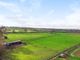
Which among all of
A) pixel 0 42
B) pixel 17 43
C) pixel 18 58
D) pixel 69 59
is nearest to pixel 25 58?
pixel 18 58

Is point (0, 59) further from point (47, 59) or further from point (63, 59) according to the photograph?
point (63, 59)

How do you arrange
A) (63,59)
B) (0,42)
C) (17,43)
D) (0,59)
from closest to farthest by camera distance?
(0,59) → (0,42) → (63,59) → (17,43)

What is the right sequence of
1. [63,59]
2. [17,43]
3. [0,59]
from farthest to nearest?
[17,43], [63,59], [0,59]

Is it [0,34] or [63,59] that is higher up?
[0,34]

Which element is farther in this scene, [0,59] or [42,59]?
[42,59]

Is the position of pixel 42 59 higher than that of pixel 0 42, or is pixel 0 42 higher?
pixel 0 42

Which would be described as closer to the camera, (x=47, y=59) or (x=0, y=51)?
(x=0, y=51)

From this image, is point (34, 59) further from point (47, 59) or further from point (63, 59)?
point (63, 59)

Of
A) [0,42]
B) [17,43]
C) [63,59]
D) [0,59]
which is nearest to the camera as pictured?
[0,59]

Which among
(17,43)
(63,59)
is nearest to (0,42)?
(63,59)
